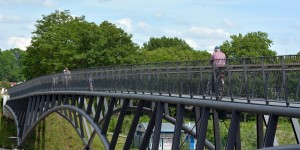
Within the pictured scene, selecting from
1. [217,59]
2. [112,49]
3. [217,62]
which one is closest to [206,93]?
[217,62]

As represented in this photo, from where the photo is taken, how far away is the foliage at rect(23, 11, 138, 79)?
3420 inches

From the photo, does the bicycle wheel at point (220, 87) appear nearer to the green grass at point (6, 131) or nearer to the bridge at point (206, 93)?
the bridge at point (206, 93)

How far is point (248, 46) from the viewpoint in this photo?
350ft

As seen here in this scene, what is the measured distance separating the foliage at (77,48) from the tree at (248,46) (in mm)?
20443

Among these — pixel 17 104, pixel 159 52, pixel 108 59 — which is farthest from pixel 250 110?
pixel 159 52

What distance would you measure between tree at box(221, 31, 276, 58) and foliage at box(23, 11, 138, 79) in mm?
20443

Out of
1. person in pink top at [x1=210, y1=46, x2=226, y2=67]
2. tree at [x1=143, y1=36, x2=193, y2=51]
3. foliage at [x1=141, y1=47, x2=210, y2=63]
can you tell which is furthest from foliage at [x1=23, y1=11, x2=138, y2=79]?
tree at [x1=143, y1=36, x2=193, y2=51]

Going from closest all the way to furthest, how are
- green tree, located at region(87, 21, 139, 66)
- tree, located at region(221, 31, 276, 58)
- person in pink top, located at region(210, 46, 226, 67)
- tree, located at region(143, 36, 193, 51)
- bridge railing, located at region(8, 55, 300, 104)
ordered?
bridge railing, located at region(8, 55, 300, 104), person in pink top, located at region(210, 46, 226, 67), green tree, located at region(87, 21, 139, 66), tree, located at region(221, 31, 276, 58), tree, located at region(143, 36, 193, 51)

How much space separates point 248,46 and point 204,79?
8313cm

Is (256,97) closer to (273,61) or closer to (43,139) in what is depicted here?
(273,61)

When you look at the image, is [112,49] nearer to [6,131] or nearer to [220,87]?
[6,131]

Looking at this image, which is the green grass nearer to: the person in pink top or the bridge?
the bridge

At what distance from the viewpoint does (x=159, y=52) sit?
455ft

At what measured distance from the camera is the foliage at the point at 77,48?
8688cm
